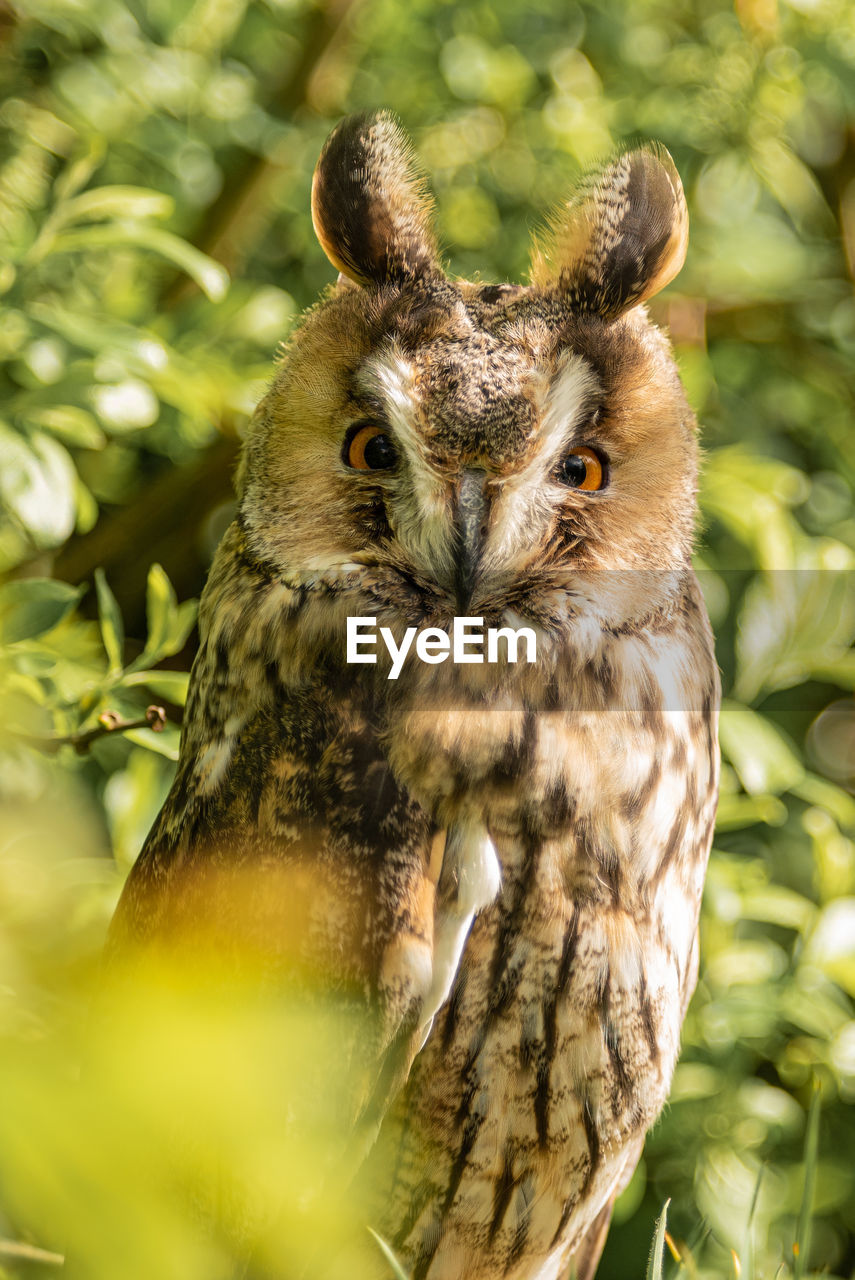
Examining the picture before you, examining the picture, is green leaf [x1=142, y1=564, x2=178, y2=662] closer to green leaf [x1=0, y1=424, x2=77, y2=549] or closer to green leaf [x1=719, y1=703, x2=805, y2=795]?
green leaf [x1=0, y1=424, x2=77, y2=549]

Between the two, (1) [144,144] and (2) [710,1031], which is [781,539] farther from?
(1) [144,144]

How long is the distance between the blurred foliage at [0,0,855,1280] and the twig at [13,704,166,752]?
0.04 feet

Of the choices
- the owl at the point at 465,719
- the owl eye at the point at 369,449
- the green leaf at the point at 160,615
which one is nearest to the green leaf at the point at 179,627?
the green leaf at the point at 160,615

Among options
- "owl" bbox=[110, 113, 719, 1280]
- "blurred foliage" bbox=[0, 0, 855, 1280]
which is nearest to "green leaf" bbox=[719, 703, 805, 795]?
"blurred foliage" bbox=[0, 0, 855, 1280]

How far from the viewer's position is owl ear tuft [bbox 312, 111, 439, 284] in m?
1.00

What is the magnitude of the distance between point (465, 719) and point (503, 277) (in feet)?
3.28

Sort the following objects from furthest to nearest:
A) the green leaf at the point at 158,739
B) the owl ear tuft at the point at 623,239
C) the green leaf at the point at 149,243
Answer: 1. the green leaf at the point at 149,243
2. the green leaf at the point at 158,739
3. the owl ear tuft at the point at 623,239

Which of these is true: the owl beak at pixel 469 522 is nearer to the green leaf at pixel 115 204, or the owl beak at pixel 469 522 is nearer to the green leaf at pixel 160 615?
the green leaf at pixel 160 615

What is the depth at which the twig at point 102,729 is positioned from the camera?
3.62 feet

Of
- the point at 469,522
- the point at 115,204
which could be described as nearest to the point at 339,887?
the point at 469,522

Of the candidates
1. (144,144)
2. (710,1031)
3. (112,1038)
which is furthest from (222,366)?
(112,1038)

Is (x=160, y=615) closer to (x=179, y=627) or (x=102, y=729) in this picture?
(x=179, y=627)

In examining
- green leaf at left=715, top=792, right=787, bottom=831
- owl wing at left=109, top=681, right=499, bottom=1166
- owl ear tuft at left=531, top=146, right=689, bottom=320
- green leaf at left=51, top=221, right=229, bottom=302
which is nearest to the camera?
owl wing at left=109, top=681, right=499, bottom=1166

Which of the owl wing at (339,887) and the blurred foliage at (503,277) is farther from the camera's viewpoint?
the blurred foliage at (503,277)
